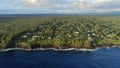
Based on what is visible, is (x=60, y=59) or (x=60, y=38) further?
(x=60, y=38)

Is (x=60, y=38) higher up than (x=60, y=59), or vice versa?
(x=60, y=38)

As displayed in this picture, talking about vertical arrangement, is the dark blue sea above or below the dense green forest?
below

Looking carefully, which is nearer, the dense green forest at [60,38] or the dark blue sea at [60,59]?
the dark blue sea at [60,59]

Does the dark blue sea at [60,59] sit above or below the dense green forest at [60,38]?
below

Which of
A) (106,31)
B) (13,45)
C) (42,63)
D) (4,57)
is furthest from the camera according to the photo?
(106,31)

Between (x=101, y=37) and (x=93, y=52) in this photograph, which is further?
(x=101, y=37)

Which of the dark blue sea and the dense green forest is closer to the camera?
the dark blue sea

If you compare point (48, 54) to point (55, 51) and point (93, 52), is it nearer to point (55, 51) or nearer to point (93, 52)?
point (55, 51)

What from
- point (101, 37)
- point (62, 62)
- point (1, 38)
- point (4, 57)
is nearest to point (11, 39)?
point (1, 38)
